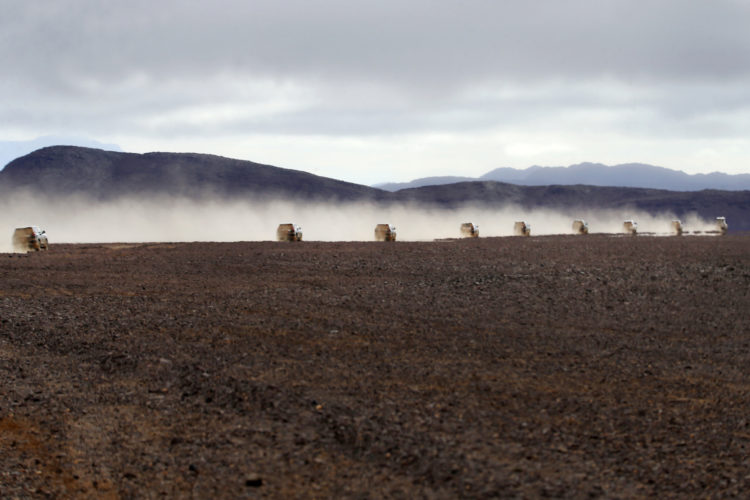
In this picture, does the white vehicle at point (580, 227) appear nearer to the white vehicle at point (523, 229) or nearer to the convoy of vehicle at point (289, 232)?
the convoy of vehicle at point (289, 232)

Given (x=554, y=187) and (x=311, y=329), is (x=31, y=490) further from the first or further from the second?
(x=554, y=187)

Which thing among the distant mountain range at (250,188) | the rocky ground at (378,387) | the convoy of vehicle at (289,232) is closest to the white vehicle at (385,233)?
the convoy of vehicle at (289,232)

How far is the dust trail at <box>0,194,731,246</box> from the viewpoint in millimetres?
75875

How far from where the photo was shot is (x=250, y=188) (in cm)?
13538

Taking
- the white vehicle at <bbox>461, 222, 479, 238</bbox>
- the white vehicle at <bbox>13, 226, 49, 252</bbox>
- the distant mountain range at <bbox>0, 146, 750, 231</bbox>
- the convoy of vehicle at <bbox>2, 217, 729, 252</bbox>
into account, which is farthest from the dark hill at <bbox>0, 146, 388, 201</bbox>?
the white vehicle at <bbox>13, 226, 49, 252</bbox>

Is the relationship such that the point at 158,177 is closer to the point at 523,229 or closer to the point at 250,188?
the point at 250,188

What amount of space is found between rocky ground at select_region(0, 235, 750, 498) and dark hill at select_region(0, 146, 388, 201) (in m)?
115

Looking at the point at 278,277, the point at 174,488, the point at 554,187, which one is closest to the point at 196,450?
the point at 174,488

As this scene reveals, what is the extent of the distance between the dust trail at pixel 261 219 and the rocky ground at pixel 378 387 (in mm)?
49324

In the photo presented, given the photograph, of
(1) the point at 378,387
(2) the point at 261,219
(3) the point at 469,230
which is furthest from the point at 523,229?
(2) the point at 261,219

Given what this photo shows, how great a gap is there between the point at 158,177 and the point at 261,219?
47.7 metres

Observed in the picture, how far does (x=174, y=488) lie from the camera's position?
292 inches

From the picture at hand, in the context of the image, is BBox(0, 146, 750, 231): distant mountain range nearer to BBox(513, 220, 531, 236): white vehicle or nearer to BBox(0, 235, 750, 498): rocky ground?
BBox(513, 220, 531, 236): white vehicle

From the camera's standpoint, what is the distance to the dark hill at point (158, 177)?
13262 cm
